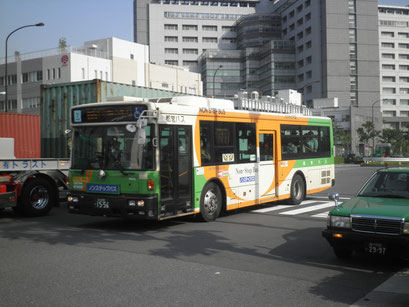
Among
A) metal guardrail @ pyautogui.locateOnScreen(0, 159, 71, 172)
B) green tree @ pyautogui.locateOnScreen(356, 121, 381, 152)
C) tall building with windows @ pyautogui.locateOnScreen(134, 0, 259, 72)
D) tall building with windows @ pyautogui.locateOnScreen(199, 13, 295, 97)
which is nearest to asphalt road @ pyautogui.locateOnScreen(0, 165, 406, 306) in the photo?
metal guardrail @ pyautogui.locateOnScreen(0, 159, 71, 172)

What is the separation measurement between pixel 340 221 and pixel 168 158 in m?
4.47

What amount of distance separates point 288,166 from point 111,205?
6.55 m

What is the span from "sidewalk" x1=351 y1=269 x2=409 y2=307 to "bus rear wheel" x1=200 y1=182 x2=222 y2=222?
5.50m

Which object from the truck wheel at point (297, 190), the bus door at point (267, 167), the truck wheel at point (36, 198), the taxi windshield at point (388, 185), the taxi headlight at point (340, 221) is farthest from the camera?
the truck wheel at point (297, 190)

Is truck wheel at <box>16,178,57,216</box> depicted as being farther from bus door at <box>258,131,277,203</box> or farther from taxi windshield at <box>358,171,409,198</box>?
taxi windshield at <box>358,171,409,198</box>

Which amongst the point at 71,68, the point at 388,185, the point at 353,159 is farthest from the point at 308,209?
the point at 353,159

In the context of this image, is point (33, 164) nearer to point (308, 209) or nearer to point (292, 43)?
point (308, 209)

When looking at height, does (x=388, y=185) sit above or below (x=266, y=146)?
below

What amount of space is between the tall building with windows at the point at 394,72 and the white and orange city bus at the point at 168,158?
111 m

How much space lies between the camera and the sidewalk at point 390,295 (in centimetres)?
538

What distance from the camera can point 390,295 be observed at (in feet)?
18.7

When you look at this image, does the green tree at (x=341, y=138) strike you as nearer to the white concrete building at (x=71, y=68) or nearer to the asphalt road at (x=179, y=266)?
the white concrete building at (x=71, y=68)

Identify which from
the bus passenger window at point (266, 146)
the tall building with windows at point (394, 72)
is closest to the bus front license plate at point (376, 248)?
the bus passenger window at point (266, 146)

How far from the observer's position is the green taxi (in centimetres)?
644
